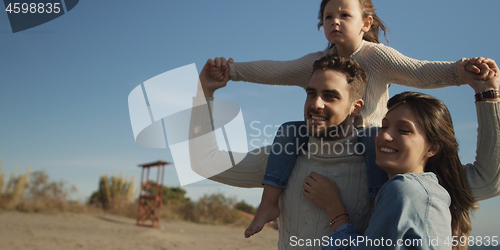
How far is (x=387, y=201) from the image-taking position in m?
1.54

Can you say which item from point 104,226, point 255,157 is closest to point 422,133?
point 255,157

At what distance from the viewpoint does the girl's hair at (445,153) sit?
5.99ft

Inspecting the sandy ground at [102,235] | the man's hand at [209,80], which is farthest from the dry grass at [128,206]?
the man's hand at [209,80]

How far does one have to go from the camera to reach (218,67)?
2.48m

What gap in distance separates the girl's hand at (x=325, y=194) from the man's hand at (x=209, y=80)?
0.91m

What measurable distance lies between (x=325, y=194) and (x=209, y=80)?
44.3 inches

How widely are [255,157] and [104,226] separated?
532 inches

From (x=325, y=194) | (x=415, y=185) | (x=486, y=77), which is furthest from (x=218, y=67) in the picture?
(x=486, y=77)

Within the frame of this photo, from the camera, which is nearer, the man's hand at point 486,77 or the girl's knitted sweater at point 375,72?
the man's hand at point 486,77

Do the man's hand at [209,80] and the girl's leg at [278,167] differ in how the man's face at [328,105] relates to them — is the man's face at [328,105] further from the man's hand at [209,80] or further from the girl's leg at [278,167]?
the man's hand at [209,80]

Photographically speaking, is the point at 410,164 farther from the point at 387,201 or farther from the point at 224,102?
the point at 224,102

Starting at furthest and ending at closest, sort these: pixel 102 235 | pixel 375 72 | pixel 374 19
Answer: pixel 102 235 < pixel 374 19 < pixel 375 72

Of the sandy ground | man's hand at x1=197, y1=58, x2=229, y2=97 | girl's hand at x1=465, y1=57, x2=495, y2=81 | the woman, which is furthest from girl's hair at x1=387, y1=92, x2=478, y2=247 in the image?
the sandy ground

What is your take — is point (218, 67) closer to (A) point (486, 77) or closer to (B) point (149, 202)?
(A) point (486, 77)
